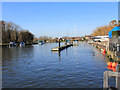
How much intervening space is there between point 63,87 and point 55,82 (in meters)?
1.56

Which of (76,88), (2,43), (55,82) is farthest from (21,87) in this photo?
(2,43)

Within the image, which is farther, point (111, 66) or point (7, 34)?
point (7, 34)

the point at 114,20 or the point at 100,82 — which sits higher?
the point at 114,20

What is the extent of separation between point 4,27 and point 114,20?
70.4 metres

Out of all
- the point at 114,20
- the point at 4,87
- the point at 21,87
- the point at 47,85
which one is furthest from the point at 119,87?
the point at 114,20

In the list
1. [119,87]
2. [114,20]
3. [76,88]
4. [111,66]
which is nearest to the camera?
[119,87]

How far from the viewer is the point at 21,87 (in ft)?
39.5

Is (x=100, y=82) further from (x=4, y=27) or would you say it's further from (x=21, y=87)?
(x=4, y=27)

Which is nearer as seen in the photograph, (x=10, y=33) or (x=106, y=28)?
(x=10, y=33)

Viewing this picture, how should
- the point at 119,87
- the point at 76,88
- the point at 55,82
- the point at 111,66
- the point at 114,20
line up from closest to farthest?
the point at 119,87, the point at 76,88, the point at 55,82, the point at 111,66, the point at 114,20

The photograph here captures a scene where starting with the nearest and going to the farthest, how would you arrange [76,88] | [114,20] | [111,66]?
1. [76,88]
2. [111,66]
3. [114,20]

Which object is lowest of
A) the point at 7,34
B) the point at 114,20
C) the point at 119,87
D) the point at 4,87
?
the point at 4,87

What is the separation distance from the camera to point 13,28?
104m

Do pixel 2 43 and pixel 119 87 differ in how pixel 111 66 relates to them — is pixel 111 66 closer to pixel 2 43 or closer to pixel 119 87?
pixel 119 87
